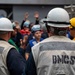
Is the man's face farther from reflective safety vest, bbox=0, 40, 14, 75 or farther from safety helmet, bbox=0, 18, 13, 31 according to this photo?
reflective safety vest, bbox=0, 40, 14, 75

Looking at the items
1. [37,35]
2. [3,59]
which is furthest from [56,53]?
[37,35]

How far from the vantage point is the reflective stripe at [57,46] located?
13.8 ft

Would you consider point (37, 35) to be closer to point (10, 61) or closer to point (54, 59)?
point (10, 61)

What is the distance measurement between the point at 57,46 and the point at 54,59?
0.54 ft

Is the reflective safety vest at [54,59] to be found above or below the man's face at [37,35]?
above

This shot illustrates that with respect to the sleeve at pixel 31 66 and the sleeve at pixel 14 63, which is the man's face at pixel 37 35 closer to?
the sleeve at pixel 14 63

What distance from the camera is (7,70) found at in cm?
477

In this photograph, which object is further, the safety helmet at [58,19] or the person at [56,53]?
the safety helmet at [58,19]

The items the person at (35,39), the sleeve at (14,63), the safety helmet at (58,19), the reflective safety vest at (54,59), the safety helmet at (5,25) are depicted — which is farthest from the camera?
the person at (35,39)

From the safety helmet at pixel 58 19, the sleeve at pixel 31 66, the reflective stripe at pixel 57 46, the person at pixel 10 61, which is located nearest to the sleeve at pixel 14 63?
the person at pixel 10 61

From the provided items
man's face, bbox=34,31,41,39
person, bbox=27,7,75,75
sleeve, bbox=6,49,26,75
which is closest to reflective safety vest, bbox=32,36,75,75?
person, bbox=27,7,75,75

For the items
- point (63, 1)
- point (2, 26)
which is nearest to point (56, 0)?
point (63, 1)

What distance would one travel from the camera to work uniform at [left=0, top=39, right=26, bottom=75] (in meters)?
4.71

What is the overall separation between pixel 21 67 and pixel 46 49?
0.72m
